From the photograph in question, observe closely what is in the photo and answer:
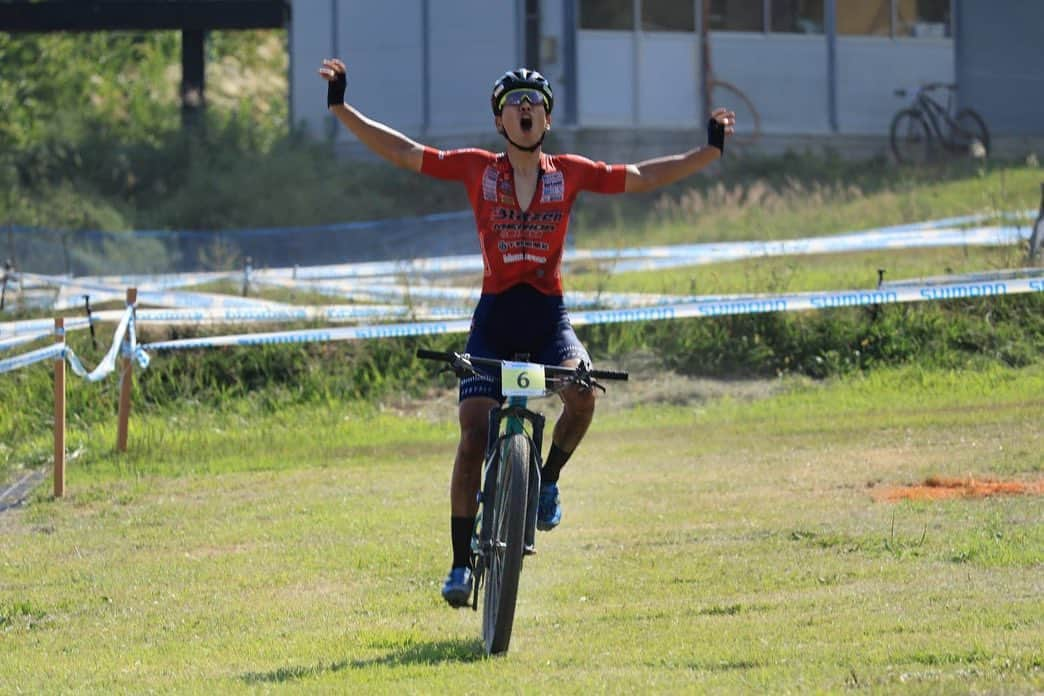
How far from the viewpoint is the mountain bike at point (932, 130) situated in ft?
112

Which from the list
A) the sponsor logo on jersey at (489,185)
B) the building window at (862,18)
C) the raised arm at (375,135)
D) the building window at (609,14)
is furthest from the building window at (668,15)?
the sponsor logo on jersey at (489,185)

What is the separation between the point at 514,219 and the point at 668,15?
88.8 ft

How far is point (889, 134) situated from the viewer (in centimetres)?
3556

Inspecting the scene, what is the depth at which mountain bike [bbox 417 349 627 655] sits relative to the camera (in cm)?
764

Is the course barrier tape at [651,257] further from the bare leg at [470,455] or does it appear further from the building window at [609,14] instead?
the bare leg at [470,455]

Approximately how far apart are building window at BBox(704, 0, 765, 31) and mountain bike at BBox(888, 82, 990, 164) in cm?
303

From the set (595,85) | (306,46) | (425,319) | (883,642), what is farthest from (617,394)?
(306,46)

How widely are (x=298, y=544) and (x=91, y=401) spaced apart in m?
6.02

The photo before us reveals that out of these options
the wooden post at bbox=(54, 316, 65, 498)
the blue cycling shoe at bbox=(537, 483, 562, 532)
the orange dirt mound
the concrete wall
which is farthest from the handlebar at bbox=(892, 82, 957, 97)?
the blue cycling shoe at bbox=(537, 483, 562, 532)

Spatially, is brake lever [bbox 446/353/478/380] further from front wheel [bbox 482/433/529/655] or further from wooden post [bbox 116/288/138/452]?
wooden post [bbox 116/288/138/452]

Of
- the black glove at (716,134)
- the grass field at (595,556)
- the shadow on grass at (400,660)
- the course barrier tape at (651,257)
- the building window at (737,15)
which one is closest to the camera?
the grass field at (595,556)

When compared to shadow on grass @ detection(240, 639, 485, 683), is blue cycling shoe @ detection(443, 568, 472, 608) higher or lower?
higher

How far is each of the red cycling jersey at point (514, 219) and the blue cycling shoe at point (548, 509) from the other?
895 millimetres

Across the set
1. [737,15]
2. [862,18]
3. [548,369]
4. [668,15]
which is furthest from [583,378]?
[862,18]
